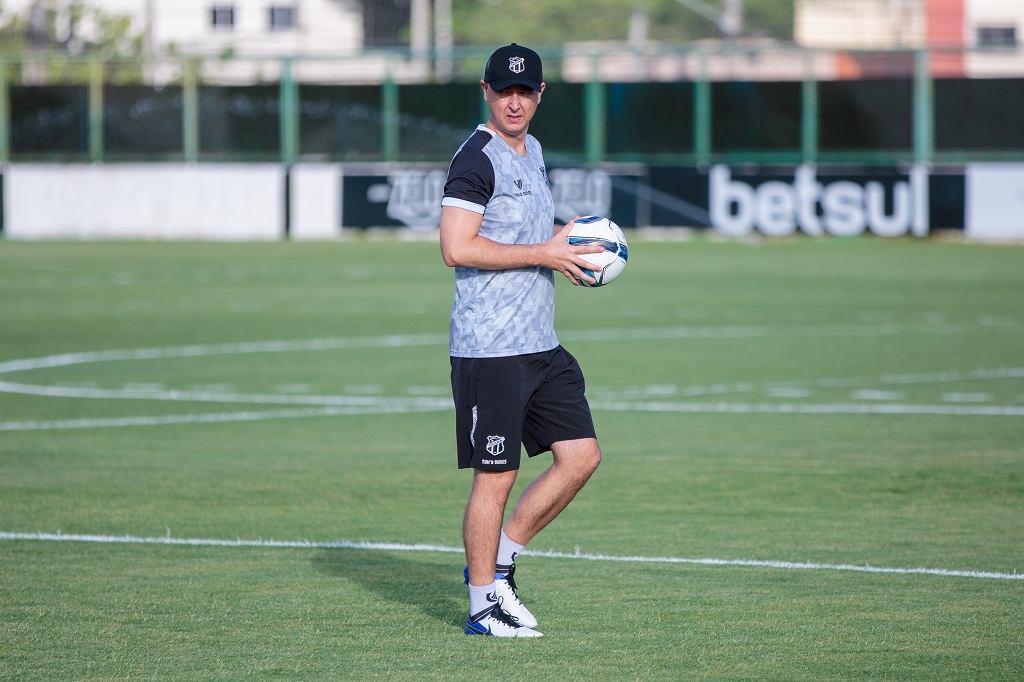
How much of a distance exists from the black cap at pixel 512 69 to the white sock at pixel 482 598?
6.20ft

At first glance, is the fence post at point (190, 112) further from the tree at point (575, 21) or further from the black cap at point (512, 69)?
the black cap at point (512, 69)

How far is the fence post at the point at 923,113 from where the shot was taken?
112ft

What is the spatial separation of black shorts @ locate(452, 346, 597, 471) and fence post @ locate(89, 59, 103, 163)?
3344 centimetres

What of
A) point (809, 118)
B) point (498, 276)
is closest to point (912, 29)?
point (809, 118)

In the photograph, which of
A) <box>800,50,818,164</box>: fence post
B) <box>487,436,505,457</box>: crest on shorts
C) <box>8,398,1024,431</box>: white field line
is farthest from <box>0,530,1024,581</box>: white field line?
<box>800,50,818,164</box>: fence post

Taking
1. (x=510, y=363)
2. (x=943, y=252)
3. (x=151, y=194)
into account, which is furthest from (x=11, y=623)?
(x=151, y=194)

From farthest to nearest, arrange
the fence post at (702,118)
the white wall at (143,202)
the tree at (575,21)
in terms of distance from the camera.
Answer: the tree at (575,21) → the fence post at (702,118) → the white wall at (143,202)

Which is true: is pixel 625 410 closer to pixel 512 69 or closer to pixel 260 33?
pixel 512 69

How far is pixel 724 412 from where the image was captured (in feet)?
40.8

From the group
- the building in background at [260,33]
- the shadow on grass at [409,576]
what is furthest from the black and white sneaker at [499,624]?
the building in background at [260,33]

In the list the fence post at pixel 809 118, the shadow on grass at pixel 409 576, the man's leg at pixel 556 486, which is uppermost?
the fence post at pixel 809 118

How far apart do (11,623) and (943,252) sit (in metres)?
24.7

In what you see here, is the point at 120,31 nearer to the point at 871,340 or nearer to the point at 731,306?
the point at 731,306

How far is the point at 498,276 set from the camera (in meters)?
6.32
